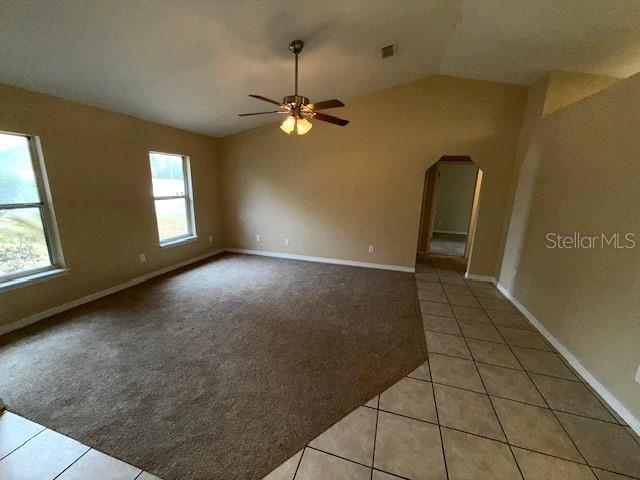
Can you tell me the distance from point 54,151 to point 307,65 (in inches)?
117

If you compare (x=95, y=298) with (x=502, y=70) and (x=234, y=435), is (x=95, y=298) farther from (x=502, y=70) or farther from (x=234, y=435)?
(x=502, y=70)

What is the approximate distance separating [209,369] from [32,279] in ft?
7.74

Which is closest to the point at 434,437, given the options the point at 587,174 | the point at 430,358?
the point at 430,358

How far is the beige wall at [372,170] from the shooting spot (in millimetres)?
3783

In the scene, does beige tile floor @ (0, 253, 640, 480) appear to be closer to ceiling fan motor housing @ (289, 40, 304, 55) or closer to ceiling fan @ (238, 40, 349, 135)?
ceiling fan @ (238, 40, 349, 135)

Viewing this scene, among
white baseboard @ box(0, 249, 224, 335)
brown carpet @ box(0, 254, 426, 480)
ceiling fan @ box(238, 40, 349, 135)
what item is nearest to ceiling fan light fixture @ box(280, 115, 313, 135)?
ceiling fan @ box(238, 40, 349, 135)

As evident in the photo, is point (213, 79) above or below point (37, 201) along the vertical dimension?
above

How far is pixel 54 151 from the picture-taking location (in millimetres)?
2770

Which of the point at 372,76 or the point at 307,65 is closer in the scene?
the point at 307,65

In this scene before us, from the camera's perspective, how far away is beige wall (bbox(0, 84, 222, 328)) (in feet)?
8.59

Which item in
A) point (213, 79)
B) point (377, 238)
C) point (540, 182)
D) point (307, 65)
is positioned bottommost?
point (377, 238)

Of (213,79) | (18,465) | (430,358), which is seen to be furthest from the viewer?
(213,79)

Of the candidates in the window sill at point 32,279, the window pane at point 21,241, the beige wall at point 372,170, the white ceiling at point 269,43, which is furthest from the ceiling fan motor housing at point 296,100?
the window sill at point 32,279

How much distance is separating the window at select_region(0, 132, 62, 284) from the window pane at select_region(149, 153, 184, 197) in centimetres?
137
